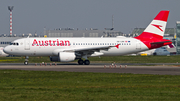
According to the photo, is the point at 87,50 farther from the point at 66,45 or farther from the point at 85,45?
the point at 66,45

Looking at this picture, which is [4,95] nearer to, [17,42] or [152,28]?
[17,42]

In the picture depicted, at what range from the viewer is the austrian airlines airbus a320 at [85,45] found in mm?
47844

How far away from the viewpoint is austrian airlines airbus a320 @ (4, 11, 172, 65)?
4784cm

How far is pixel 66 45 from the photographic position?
160ft

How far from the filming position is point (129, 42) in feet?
166

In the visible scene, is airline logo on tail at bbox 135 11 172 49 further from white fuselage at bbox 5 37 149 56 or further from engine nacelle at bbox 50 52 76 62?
engine nacelle at bbox 50 52 76 62

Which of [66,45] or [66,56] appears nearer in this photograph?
[66,56]

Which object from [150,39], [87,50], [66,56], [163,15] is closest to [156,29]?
[150,39]

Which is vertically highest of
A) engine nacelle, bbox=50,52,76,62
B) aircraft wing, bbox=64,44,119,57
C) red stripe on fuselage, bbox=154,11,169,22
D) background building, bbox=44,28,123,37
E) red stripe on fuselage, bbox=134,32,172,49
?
background building, bbox=44,28,123,37

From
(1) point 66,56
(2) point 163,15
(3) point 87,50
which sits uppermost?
(2) point 163,15

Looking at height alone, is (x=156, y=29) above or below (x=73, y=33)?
below

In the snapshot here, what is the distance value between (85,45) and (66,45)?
10.5 feet

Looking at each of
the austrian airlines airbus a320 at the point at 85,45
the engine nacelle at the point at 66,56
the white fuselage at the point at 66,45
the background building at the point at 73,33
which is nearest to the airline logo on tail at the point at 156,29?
the austrian airlines airbus a320 at the point at 85,45

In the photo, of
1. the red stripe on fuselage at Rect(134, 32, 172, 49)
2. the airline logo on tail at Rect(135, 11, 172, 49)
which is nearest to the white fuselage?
the red stripe on fuselage at Rect(134, 32, 172, 49)
